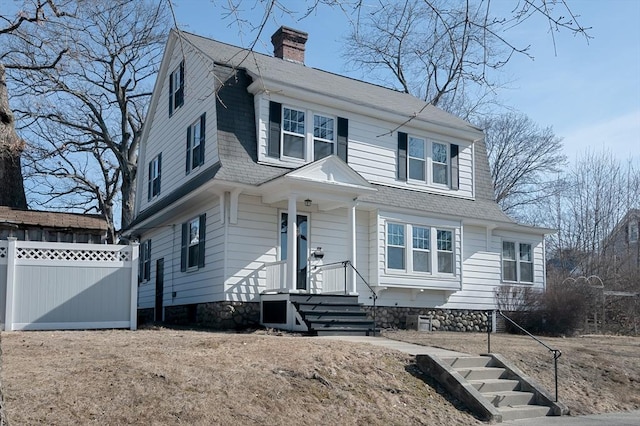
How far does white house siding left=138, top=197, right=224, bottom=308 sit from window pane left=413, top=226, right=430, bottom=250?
5655mm

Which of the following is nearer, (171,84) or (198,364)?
(198,364)

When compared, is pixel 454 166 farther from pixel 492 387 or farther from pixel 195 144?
pixel 492 387

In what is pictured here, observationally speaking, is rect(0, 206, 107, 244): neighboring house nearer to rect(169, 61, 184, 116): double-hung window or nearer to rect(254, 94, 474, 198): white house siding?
rect(254, 94, 474, 198): white house siding

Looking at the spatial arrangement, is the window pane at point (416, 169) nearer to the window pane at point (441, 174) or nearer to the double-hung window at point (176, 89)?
the window pane at point (441, 174)

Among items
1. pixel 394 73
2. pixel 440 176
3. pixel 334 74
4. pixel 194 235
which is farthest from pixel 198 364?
pixel 394 73

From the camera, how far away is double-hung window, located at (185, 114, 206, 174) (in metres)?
17.7

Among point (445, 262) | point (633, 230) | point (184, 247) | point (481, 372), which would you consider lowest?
point (481, 372)

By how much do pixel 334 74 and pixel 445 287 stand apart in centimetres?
846

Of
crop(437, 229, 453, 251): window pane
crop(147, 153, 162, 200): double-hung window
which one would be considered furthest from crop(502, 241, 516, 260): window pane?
crop(147, 153, 162, 200): double-hung window

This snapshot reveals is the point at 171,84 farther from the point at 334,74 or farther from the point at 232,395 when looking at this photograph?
the point at 232,395

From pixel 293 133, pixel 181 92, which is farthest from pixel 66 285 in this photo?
pixel 181 92

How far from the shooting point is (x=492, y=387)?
10500mm

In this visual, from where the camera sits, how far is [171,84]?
2102 cm

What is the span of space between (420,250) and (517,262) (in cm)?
443
